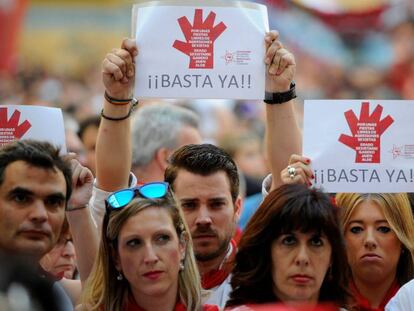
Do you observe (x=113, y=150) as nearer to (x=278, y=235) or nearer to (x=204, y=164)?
(x=204, y=164)

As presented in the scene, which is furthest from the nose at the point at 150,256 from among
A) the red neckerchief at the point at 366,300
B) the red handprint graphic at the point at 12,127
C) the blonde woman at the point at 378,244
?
the blonde woman at the point at 378,244

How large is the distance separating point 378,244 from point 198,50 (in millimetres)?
1183

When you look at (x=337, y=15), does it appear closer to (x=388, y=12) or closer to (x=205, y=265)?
(x=388, y=12)

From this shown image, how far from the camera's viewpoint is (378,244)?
18.4 ft

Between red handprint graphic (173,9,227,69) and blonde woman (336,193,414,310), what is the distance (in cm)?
97

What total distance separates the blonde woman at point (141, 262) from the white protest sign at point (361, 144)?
88cm

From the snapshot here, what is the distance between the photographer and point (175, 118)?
6.82 m

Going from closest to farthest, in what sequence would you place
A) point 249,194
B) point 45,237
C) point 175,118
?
point 45,237, point 175,118, point 249,194

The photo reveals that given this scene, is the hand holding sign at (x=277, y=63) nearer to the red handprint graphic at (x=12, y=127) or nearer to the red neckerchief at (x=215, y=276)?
the red neckerchief at (x=215, y=276)

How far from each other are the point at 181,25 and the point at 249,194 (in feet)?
15.2

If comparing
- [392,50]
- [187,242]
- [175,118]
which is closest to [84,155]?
[175,118]

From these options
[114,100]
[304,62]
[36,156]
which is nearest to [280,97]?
[114,100]

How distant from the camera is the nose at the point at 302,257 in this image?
4.68 metres

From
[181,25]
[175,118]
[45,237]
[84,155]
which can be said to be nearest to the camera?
[45,237]
